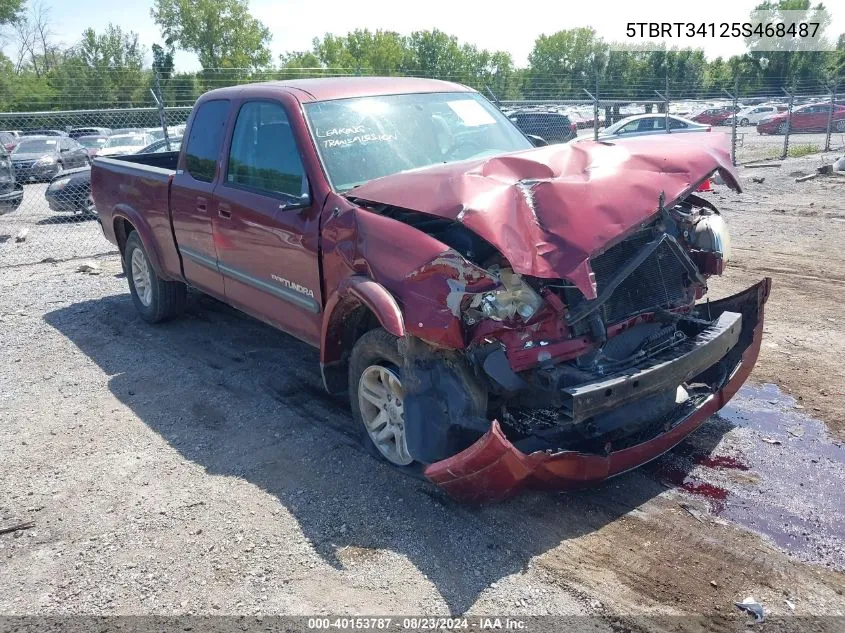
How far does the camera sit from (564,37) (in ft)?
256

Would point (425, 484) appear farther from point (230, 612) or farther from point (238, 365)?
point (238, 365)

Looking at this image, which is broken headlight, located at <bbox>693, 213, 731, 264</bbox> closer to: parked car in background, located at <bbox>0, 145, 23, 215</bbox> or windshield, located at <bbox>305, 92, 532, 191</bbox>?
windshield, located at <bbox>305, 92, 532, 191</bbox>

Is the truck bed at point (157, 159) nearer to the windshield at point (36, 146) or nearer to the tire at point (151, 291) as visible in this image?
the tire at point (151, 291)

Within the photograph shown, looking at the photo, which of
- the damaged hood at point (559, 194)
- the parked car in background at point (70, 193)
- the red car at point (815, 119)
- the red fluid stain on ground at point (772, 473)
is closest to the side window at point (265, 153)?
the damaged hood at point (559, 194)

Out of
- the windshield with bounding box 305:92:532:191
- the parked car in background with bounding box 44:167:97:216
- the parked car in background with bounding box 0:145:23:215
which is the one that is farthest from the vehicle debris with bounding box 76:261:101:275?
the windshield with bounding box 305:92:532:191

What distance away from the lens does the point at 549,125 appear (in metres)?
22.8

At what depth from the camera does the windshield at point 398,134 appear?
4629 millimetres

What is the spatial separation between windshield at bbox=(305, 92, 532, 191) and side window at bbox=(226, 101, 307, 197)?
230 millimetres

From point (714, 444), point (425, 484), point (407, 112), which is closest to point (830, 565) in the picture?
point (714, 444)

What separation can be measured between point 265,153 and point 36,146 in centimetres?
2172

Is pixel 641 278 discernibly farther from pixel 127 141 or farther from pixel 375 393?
pixel 127 141

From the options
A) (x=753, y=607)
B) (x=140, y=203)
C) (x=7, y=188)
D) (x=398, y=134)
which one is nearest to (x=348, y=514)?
(x=753, y=607)

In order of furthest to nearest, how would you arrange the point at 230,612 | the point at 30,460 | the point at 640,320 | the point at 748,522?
the point at 30,460, the point at 640,320, the point at 748,522, the point at 230,612

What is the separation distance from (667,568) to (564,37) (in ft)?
269
